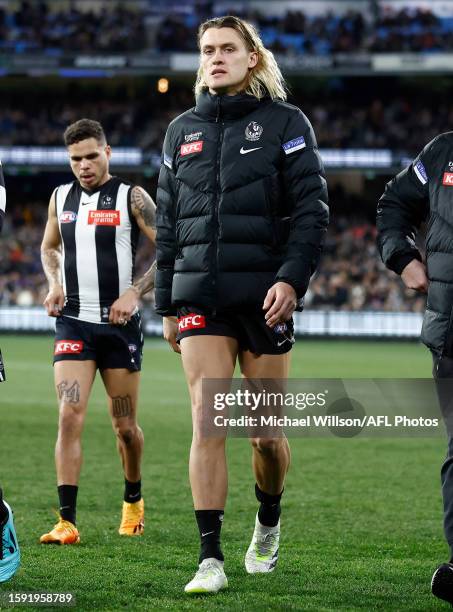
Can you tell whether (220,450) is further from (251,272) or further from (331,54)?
(331,54)

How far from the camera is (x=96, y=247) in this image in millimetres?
6402

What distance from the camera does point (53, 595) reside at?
14.1ft

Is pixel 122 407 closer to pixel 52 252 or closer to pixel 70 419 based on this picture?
pixel 70 419

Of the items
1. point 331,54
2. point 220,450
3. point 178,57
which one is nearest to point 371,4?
point 331,54

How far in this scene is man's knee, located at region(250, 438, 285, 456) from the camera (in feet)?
16.0

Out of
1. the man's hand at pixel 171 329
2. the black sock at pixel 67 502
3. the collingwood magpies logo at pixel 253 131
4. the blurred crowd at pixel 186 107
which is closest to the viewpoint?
the collingwood magpies logo at pixel 253 131

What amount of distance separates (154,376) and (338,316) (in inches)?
484

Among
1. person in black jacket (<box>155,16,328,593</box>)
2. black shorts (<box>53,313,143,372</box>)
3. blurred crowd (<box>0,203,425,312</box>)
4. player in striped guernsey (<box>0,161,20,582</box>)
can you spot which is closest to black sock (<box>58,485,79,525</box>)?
black shorts (<box>53,313,143,372</box>)

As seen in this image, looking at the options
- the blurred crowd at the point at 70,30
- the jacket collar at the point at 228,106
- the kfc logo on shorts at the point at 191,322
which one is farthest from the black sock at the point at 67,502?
the blurred crowd at the point at 70,30

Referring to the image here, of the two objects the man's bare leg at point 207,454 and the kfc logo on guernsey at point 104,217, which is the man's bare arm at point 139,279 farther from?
the man's bare leg at point 207,454

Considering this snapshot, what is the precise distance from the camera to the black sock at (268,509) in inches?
201

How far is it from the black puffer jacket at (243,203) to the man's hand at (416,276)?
387 millimetres

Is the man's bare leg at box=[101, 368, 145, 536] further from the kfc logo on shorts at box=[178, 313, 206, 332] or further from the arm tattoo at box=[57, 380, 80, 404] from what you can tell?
the kfc logo on shorts at box=[178, 313, 206, 332]

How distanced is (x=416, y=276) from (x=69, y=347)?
2.38 metres
